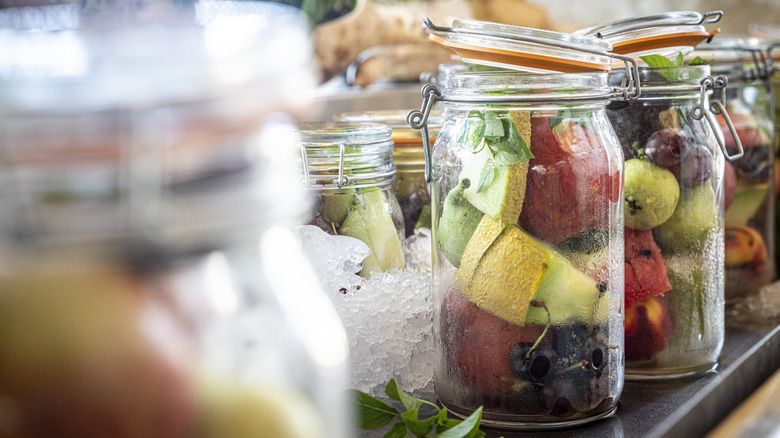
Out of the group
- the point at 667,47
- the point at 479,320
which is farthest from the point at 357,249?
the point at 667,47

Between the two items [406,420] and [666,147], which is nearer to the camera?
[406,420]

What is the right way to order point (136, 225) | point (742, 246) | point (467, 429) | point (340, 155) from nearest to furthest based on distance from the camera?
point (136, 225) < point (467, 429) < point (340, 155) < point (742, 246)

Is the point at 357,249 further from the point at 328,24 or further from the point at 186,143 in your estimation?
the point at 328,24

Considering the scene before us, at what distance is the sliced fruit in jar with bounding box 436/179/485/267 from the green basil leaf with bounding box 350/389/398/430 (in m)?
0.09

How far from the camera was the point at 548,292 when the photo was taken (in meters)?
0.39

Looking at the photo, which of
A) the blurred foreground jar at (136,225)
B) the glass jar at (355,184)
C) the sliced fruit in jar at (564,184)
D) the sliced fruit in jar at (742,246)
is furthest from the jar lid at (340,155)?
the sliced fruit in jar at (742,246)

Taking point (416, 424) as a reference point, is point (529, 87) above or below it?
above

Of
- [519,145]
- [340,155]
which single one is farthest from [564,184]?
[340,155]

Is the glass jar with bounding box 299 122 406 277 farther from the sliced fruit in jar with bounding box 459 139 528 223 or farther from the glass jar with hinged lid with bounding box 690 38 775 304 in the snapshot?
the glass jar with hinged lid with bounding box 690 38 775 304

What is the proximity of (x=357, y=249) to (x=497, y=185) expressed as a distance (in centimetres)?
10

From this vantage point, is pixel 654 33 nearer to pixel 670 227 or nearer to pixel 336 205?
pixel 670 227

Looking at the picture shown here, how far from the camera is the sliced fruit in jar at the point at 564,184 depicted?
1.31 feet

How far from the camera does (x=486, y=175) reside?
41 centimetres

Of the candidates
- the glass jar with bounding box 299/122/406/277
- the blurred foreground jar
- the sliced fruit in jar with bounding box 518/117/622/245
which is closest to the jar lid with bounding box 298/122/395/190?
the glass jar with bounding box 299/122/406/277
